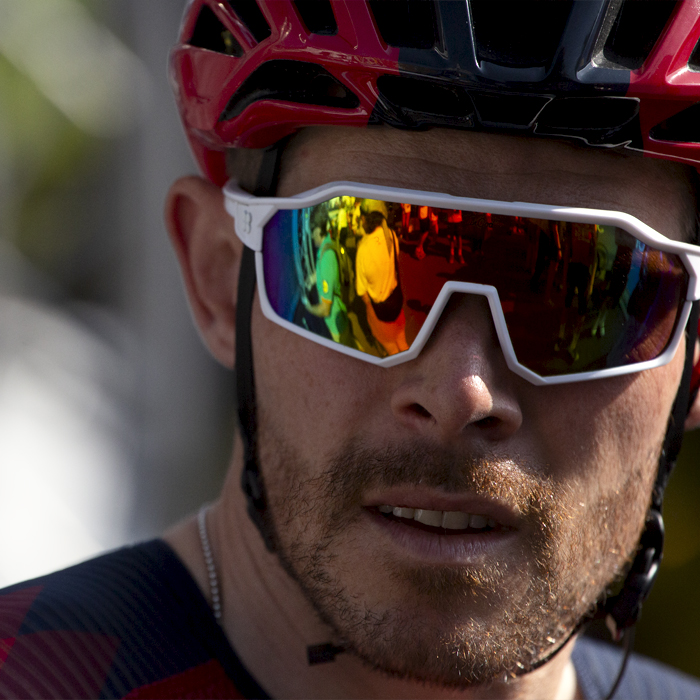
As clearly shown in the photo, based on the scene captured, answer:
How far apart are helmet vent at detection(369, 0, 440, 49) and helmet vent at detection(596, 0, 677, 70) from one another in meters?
0.37

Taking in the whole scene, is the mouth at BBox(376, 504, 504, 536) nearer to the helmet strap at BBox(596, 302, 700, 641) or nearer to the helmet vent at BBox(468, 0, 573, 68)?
the helmet strap at BBox(596, 302, 700, 641)

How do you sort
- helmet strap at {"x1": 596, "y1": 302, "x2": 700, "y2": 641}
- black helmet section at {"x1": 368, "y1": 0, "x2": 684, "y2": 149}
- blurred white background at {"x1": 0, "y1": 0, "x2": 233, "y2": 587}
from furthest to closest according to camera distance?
blurred white background at {"x1": 0, "y1": 0, "x2": 233, "y2": 587}
helmet strap at {"x1": 596, "y1": 302, "x2": 700, "y2": 641}
black helmet section at {"x1": 368, "y1": 0, "x2": 684, "y2": 149}

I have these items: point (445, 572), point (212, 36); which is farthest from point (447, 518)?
point (212, 36)

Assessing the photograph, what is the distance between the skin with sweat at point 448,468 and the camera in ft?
5.69

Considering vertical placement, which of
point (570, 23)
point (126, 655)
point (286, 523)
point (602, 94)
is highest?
point (570, 23)

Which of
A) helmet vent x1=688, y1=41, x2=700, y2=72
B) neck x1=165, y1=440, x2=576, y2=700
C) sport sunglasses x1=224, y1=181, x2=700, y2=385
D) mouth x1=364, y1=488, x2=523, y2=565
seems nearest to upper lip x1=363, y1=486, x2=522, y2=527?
mouth x1=364, y1=488, x2=523, y2=565

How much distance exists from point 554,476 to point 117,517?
4.27 meters

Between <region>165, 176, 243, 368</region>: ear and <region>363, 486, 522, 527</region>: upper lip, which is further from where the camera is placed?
<region>165, 176, 243, 368</region>: ear

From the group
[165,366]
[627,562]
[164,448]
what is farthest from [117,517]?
[627,562]

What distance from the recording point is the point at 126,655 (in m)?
1.87

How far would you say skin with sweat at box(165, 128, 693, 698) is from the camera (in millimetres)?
1733

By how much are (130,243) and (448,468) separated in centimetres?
457

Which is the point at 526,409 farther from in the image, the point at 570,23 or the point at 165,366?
the point at 165,366

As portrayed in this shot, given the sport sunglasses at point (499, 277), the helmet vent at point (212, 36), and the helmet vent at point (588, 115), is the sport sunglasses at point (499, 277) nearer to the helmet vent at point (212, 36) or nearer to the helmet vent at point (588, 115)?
the helmet vent at point (588, 115)
